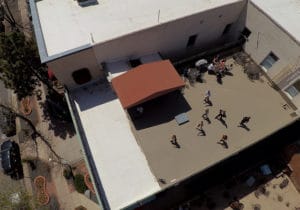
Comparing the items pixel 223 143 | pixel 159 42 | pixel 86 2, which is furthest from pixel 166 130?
pixel 86 2

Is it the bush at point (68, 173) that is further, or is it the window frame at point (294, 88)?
the bush at point (68, 173)

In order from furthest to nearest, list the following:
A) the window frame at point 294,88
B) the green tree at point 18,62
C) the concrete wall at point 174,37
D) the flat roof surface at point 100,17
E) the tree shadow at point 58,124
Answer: the tree shadow at point 58,124
the green tree at point 18,62
the window frame at point 294,88
the concrete wall at point 174,37
the flat roof surface at point 100,17

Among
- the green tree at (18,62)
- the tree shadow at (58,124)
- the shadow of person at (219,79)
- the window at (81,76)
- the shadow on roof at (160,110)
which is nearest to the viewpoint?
the shadow on roof at (160,110)

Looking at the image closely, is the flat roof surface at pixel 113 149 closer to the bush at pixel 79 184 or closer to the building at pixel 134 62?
the building at pixel 134 62

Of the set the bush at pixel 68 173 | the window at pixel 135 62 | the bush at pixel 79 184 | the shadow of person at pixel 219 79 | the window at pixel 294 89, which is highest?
the window at pixel 135 62

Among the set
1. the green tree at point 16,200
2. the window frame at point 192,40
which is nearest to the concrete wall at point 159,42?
the window frame at point 192,40

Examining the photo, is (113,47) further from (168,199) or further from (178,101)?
(168,199)

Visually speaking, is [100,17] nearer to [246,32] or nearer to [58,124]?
[58,124]

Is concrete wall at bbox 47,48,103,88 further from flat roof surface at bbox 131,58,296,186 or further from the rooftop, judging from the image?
flat roof surface at bbox 131,58,296,186
